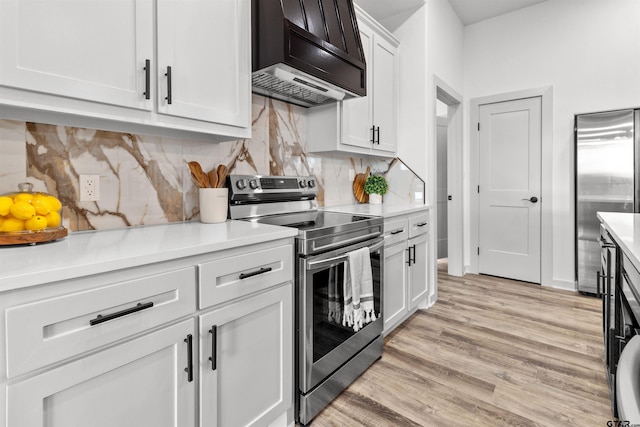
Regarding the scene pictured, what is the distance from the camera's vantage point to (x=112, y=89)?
122cm

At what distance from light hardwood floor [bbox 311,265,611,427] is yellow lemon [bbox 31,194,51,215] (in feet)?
4.82

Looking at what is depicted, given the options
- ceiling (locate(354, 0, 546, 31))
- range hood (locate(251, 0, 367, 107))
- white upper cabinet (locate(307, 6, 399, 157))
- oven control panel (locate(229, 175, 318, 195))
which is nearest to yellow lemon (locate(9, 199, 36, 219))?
oven control panel (locate(229, 175, 318, 195))

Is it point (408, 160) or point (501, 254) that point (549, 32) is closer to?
point (408, 160)

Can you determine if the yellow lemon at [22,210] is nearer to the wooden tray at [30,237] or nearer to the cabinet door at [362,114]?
the wooden tray at [30,237]

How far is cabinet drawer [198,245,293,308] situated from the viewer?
3.84ft

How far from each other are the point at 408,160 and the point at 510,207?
1.65 m

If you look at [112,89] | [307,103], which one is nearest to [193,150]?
[112,89]

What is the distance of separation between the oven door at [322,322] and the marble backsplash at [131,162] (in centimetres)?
78

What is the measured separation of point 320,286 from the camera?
5.36ft

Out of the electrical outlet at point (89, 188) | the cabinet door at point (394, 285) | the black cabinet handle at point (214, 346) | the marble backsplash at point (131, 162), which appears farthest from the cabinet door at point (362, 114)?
the black cabinet handle at point (214, 346)

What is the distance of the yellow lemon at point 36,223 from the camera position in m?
1.09

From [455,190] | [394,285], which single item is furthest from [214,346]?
[455,190]

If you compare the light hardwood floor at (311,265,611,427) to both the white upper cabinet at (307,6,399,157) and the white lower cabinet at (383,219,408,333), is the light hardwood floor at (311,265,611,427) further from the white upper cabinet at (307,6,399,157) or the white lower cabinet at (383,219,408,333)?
the white upper cabinet at (307,6,399,157)

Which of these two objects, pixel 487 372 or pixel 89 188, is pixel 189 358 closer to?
pixel 89 188
